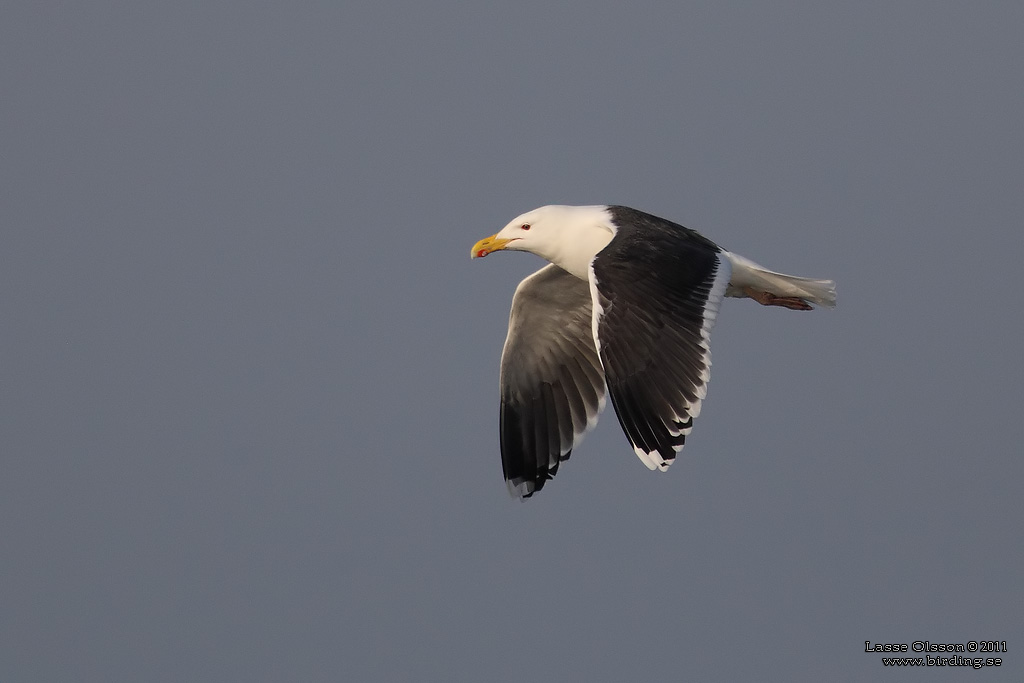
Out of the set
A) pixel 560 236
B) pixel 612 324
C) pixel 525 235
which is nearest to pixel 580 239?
pixel 560 236

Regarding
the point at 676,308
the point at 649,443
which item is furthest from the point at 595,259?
the point at 649,443

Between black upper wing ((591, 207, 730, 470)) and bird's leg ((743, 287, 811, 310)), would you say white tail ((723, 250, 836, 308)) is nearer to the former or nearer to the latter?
bird's leg ((743, 287, 811, 310))

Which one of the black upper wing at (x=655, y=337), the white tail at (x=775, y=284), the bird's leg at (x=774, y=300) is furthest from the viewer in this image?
the bird's leg at (x=774, y=300)

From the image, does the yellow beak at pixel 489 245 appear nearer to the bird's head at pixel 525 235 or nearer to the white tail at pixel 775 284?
the bird's head at pixel 525 235

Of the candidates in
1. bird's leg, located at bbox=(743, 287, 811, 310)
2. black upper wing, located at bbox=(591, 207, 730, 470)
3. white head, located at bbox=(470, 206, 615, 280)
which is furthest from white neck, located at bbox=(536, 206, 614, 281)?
bird's leg, located at bbox=(743, 287, 811, 310)

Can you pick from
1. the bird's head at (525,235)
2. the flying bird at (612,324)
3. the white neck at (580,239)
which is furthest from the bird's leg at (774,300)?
the bird's head at (525,235)

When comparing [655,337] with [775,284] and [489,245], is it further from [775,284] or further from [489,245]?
[489,245]

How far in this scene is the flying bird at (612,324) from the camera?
941cm

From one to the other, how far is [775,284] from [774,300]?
1.16 ft

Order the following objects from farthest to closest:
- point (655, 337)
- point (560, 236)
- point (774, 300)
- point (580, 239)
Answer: point (774, 300)
point (560, 236)
point (580, 239)
point (655, 337)

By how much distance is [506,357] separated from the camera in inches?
507

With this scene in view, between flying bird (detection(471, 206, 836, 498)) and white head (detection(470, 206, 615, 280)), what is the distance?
0.01 m

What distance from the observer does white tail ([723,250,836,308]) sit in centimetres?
1132

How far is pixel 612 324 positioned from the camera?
9.62 metres
